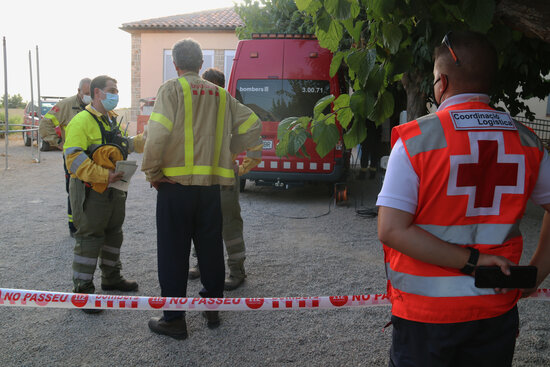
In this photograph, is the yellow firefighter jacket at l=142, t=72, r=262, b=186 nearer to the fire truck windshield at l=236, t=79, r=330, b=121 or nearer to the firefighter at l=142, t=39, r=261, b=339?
the firefighter at l=142, t=39, r=261, b=339

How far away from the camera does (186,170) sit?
3.29m

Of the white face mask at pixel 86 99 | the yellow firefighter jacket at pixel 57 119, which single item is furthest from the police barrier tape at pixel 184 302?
the yellow firefighter jacket at pixel 57 119

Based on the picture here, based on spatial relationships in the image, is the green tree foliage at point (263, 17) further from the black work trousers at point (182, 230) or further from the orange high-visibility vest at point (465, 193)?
the orange high-visibility vest at point (465, 193)

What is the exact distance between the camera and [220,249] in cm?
355

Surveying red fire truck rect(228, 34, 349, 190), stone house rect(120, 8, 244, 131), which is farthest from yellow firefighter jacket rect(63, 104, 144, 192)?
stone house rect(120, 8, 244, 131)

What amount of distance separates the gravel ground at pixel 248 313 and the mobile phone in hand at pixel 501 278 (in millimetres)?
1856

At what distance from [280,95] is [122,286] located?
5583 mm

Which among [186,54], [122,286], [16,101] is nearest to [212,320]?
[122,286]

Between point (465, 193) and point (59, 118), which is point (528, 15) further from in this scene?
point (59, 118)

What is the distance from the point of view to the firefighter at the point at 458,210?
1530mm

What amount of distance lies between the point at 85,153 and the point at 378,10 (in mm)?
2656

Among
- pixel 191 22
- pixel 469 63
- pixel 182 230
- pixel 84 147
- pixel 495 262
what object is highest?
pixel 191 22

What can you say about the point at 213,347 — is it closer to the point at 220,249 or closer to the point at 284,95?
the point at 220,249

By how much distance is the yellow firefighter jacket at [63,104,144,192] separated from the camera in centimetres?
375
